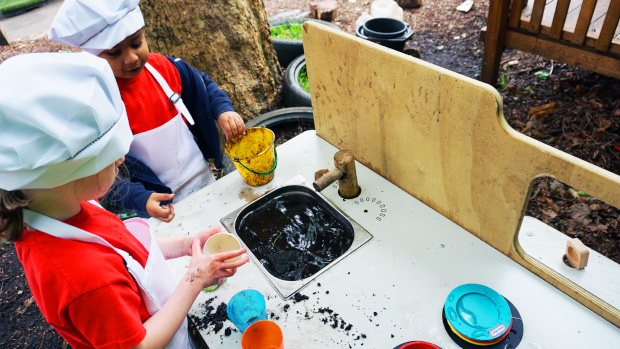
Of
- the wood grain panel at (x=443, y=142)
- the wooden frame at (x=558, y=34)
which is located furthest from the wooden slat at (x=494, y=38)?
the wood grain panel at (x=443, y=142)

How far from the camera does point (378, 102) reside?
156cm

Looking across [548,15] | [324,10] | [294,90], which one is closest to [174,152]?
[294,90]

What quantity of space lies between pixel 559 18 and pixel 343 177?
2705mm

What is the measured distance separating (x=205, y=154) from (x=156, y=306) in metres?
1.25

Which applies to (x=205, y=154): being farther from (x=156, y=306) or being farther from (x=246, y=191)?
(x=156, y=306)

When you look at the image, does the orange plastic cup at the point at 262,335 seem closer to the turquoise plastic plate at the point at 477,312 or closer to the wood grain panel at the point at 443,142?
the turquoise plastic plate at the point at 477,312

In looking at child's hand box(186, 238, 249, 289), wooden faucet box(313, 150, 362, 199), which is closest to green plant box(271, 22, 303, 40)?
wooden faucet box(313, 150, 362, 199)

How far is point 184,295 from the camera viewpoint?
121cm

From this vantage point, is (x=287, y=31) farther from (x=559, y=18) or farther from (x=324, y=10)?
(x=559, y=18)

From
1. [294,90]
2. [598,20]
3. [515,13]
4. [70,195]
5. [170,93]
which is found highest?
[70,195]

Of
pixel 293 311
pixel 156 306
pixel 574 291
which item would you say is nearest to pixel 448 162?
pixel 574 291

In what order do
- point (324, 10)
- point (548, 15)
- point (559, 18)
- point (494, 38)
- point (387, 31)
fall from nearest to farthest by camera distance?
point (559, 18)
point (494, 38)
point (548, 15)
point (387, 31)
point (324, 10)

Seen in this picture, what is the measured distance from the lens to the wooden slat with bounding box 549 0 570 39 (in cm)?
304

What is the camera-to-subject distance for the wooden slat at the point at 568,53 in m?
3.09
